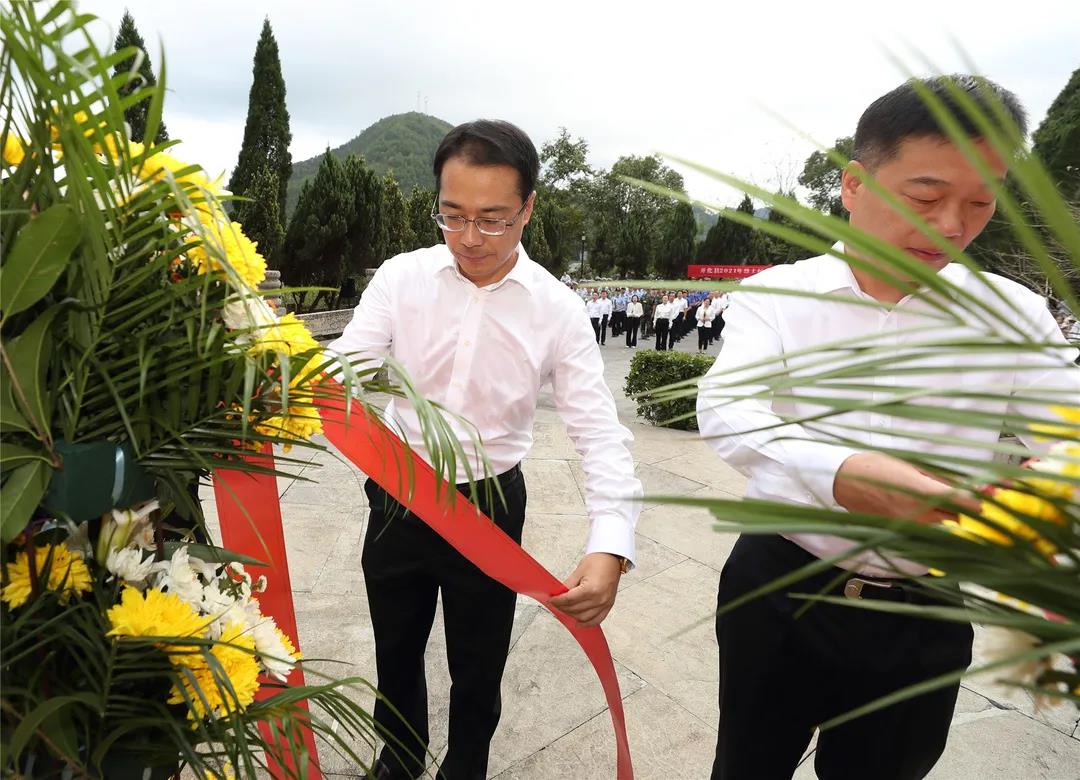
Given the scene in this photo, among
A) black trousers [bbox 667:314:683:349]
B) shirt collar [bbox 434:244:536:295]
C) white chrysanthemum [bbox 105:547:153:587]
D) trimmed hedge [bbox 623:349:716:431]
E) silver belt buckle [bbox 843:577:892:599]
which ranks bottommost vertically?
black trousers [bbox 667:314:683:349]

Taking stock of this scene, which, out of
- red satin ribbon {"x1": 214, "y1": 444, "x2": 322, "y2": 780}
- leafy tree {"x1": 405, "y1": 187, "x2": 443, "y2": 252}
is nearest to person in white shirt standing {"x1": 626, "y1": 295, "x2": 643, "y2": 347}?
leafy tree {"x1": 405, "y1": 187, "x2": 443, "y2": 252}

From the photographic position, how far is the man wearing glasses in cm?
190

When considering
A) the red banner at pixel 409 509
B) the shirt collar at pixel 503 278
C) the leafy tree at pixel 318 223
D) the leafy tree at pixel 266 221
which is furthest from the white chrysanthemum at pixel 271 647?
the leafy tree at pixel 318 223

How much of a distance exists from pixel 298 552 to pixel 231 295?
11.2 feet

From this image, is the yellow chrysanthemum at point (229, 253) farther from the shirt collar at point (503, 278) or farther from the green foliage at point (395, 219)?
the green foliage at point (395, 219)

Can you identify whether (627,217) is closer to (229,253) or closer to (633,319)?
(633,319)

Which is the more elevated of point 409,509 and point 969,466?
point 969,466

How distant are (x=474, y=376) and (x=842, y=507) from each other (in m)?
1.12

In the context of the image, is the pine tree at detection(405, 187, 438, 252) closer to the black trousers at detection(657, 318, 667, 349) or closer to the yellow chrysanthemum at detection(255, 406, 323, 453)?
the black trousers at detection(657, 318, 667, 349)

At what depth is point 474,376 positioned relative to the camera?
6.77ft

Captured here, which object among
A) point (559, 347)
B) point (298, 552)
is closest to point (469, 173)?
point (559, 347)

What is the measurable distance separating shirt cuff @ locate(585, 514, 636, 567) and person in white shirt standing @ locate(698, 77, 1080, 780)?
25 centimetres

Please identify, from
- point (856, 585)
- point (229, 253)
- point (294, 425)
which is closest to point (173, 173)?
point (229, 253)

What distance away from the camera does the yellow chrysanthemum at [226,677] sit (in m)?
0.78
